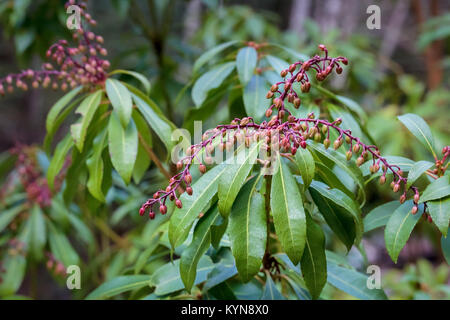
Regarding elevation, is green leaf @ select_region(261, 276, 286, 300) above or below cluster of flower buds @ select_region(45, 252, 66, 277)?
above

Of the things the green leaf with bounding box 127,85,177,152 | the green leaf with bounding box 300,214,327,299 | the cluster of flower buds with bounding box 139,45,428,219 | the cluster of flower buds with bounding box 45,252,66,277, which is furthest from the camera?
the cluster of flower buds with bounding box 45,252,66,277

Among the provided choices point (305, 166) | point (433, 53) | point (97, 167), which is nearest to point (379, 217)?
point (305, 166)

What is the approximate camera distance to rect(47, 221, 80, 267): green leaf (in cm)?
155

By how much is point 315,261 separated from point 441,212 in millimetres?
221

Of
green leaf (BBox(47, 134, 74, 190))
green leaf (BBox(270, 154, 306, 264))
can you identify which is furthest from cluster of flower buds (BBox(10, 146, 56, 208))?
green leaf (BBox(270, 154, 306, 264))

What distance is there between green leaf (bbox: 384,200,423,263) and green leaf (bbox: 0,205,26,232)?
1.31 metres

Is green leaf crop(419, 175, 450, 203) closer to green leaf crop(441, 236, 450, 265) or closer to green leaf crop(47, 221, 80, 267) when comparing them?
green leaf crop(441, 236, 450, 265)

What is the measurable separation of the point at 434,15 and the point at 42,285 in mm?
3165

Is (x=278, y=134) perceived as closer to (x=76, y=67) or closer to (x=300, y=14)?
(x=76, y=67)

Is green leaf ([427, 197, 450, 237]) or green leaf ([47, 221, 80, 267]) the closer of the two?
green leaf ([427, 197, 450, 237])

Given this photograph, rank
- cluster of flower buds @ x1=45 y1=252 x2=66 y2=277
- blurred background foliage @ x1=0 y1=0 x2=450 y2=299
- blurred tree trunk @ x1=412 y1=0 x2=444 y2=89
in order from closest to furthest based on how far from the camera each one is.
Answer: cluster of flower buds @ x1=45 y1=252 x2=66 y2=277 → blurred background foliage @ x1=0 y1=0 x2=450 y2=299 → blurred tree trunk @ x1=412 y1=0 x2=444 y2=89

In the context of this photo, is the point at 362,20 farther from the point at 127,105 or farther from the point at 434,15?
the point at 127,105

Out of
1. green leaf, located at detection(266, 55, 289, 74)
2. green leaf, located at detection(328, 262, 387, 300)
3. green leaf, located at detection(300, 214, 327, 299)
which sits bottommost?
green leaf, located at detection(328, 262, 387, 300)

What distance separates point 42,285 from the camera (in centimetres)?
300
